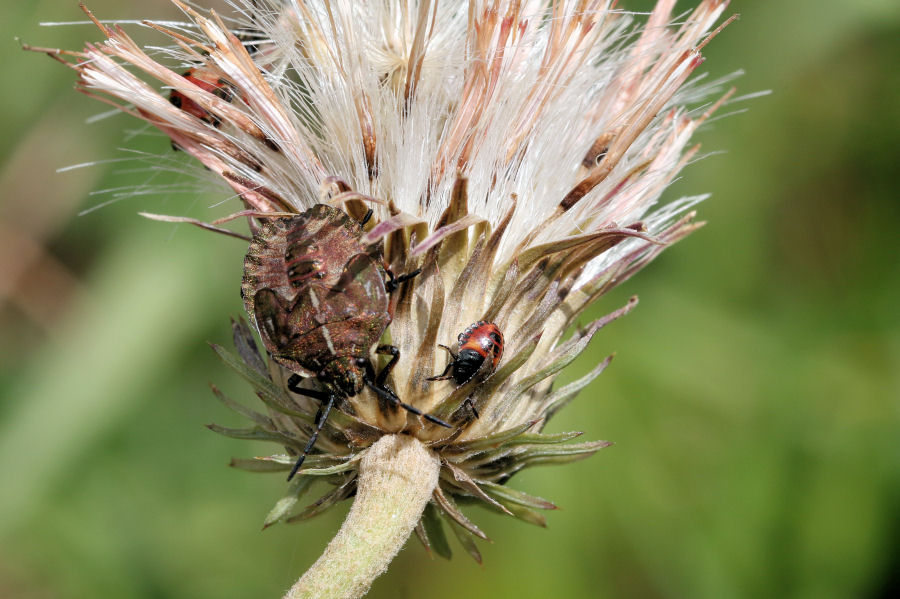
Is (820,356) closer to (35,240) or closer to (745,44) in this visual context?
(745,44)

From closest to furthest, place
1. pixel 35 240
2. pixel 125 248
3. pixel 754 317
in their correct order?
pixel 754 317 → pixel 125 248 → pixel 35 240

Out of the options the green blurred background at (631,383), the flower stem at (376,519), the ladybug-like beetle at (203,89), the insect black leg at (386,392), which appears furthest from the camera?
the green blurred background at (631,383)

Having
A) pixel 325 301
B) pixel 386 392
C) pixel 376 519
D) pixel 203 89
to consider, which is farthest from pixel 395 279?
pixel 203 89

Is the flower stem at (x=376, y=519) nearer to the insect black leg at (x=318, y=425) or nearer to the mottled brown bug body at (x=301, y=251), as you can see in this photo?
the insect black leg at (x=318, y=425)

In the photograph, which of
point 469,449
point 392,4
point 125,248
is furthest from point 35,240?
point 469,449

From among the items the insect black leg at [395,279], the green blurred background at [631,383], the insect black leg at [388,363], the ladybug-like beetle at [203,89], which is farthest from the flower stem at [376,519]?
the green blurred background at [631,383]

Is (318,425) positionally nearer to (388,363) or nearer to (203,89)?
(388,363)
